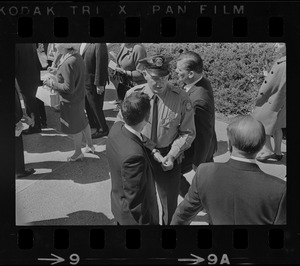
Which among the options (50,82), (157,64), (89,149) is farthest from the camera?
(50,82)

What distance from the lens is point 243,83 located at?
596 centimetres

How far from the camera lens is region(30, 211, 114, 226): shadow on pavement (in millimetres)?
5898

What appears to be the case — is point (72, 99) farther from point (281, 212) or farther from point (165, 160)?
point (281, 212)

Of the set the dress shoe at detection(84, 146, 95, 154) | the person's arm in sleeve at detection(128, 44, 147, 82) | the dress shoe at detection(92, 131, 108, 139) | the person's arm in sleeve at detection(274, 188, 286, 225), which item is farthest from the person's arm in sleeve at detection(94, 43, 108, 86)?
the person's arm in sleeve at detection(274, 188, 286, 225)

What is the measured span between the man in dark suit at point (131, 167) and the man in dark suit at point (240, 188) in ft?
1.18

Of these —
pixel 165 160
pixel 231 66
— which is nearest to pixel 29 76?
pixel 165 160

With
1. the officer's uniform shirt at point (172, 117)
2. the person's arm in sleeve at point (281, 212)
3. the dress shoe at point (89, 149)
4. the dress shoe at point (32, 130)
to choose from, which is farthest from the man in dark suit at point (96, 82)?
the person's arm in sleeve at point (281, 212)

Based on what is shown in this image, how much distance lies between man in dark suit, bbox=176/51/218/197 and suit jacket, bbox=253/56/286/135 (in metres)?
0.43

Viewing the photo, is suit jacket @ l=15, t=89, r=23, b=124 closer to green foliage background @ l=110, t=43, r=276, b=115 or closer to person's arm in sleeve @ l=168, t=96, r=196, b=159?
green foliage background @ l=110, t=43, r=276, b=115

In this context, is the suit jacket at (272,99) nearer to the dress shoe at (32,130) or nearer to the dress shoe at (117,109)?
the dress shoe at (117,109)

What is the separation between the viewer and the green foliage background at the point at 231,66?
581cm

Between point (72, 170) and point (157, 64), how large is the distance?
1240 mm

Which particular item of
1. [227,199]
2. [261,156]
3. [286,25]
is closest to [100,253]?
[227,199]

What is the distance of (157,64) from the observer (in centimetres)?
584
